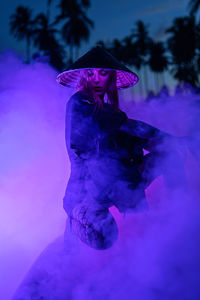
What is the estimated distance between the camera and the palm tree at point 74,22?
28.5 metres

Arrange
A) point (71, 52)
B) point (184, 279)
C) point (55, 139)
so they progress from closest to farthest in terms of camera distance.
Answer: point (184, 279)
point (55, 139)
point (71, 52)

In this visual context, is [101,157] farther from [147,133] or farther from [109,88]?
[109,88]

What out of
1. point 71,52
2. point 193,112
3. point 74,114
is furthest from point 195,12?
point 74,114

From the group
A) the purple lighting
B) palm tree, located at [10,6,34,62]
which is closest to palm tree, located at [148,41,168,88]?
palm tree, located at [10,6,34,62]

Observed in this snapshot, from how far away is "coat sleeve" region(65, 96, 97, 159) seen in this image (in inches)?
77.7

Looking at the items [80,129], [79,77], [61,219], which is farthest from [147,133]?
[61,219]

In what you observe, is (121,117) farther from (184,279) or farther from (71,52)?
(71,52)

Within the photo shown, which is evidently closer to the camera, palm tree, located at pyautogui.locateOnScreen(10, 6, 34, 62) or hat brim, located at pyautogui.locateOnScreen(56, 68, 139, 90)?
hat brim, located at pyautogui.locateOnScreen(56, 68, 139, 90)

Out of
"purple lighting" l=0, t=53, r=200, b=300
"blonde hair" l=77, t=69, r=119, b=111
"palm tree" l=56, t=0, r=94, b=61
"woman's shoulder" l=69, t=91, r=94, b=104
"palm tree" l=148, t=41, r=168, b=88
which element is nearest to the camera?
"purple lighting" l=0, t=53, r=200, b=300

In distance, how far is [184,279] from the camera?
5.84ft

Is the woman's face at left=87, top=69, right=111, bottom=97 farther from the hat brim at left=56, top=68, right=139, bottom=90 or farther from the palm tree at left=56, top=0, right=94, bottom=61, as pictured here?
the palm tree at left=56, top=0, right=94, bottom=61

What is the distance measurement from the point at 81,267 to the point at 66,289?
18cm

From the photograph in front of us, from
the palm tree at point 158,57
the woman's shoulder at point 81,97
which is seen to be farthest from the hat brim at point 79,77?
the palm tree at point 158,57

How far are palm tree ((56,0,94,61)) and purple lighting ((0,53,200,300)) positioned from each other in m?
27.2
